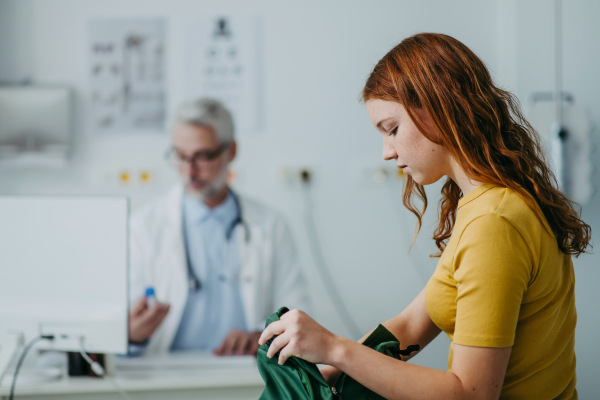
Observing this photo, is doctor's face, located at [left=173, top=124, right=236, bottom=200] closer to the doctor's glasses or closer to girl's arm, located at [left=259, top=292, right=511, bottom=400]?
the doctor's glasses

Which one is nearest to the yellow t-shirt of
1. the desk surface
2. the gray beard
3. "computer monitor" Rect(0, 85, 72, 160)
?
the desk surface

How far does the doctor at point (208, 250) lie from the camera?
202 cm

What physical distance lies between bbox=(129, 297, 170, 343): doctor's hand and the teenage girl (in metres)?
1.02

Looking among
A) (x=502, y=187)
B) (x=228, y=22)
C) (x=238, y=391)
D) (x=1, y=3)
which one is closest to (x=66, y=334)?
(x=238, y=391)

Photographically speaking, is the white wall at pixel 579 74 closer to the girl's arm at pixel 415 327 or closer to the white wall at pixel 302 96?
the white wall at pixel 302 96

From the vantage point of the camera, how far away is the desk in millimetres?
1265

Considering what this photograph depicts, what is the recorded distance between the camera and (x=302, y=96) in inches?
89.8

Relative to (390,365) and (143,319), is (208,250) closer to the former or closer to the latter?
(143,319)

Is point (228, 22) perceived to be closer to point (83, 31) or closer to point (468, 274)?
point (83, 31)

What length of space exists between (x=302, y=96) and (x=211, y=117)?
469 mm

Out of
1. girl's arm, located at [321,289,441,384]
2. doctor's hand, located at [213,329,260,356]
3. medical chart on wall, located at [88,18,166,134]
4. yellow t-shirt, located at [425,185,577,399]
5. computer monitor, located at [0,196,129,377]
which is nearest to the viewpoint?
yellow t-shirt, located at [425,185,577,399]

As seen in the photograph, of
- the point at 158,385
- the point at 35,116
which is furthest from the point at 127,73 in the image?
the point at 158,385

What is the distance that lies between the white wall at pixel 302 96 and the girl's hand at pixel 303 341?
1558 millimetres

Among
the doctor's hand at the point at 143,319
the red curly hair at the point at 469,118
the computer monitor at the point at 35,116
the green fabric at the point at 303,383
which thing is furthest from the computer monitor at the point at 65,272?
the computer monitor at the point at 35,116
